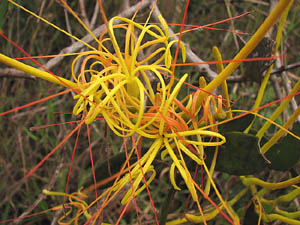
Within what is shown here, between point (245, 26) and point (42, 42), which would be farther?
point (245, 26)

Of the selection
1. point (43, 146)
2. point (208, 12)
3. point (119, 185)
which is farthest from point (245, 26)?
point (119, 185)

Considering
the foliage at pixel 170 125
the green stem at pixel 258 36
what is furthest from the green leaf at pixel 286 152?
the green stem at pixel 258 36

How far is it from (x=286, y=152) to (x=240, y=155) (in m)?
0.15

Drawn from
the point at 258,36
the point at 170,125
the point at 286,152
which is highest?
the point at 258,36

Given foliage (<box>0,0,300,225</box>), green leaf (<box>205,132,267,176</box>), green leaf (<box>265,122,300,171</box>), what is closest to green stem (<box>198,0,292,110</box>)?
foliage (<box>0,0,300,225</box>)

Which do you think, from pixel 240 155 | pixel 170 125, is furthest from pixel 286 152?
pixel 170 125

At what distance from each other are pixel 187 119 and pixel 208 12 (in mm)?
943

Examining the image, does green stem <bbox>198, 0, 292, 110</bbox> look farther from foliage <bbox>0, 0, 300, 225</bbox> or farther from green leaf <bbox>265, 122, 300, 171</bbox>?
green leaf <bbox>265, 122, 300, 171</bbox>

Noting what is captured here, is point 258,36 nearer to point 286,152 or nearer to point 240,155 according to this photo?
point 240,155

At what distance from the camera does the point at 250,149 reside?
0.54 metres

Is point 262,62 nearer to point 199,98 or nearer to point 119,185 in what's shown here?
point 199,98

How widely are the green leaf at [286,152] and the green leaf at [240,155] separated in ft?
0.38

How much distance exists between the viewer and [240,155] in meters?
0.56

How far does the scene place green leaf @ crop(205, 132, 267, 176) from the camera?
53cm
